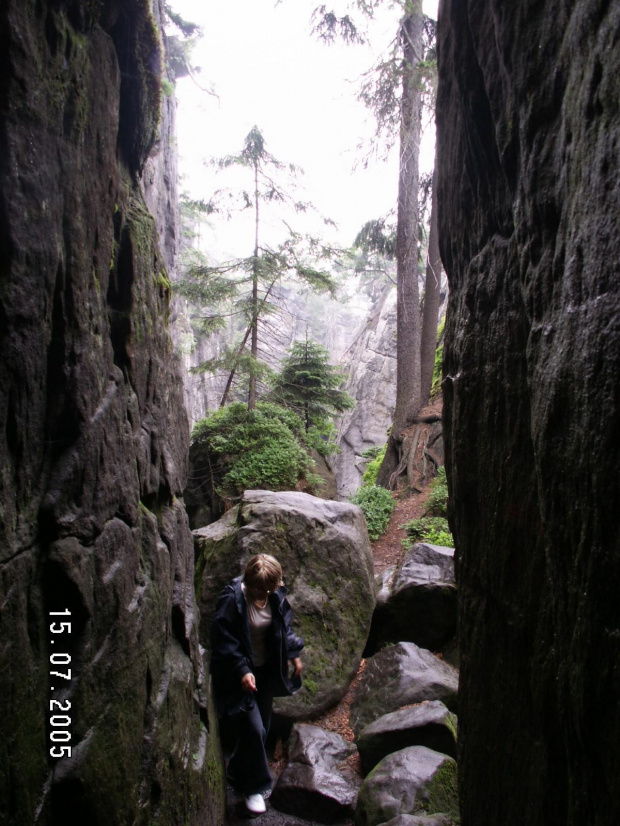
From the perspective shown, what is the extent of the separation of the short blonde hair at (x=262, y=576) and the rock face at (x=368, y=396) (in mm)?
20740

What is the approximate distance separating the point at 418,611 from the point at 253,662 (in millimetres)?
2750

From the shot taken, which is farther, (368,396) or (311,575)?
(368,396)

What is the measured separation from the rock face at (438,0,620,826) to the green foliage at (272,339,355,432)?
11.5 m

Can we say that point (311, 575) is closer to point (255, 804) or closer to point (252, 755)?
point (252, 755)

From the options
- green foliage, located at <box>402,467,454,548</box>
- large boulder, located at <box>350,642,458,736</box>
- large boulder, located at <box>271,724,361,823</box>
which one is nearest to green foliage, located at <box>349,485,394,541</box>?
green foliage, located at <box>402,467,454,548</box>

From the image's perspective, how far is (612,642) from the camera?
5.50ft

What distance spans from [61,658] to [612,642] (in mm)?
2396

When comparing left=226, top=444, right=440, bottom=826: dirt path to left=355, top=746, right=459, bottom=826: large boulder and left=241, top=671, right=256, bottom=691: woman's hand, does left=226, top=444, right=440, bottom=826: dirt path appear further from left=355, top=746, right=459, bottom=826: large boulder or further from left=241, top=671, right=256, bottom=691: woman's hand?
left=241, top=671, right=256, bottom=691: woman's hand

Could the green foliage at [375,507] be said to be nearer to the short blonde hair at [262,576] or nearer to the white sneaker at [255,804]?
the short blonde hair at [262,576]

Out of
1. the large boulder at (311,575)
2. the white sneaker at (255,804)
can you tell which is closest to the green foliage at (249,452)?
the large boulder at (311,575)

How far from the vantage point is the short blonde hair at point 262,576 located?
4.62 meters

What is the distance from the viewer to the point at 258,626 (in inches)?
183

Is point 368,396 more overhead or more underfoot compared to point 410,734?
more overhead

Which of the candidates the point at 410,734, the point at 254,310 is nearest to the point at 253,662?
the point at 410,734
